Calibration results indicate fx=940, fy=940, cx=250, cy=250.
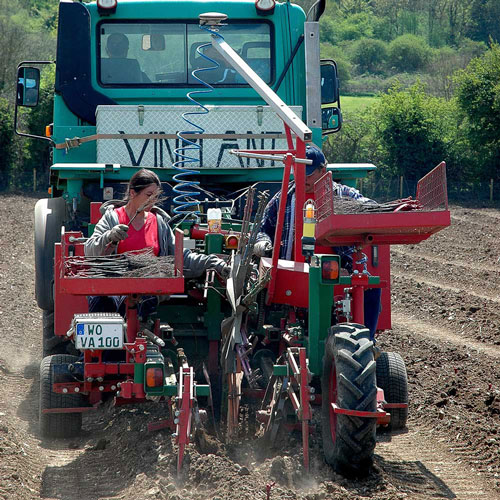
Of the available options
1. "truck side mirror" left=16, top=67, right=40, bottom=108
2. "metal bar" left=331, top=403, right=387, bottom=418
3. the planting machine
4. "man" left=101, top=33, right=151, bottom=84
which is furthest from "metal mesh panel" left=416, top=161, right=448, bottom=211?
"truck side mirror" left=16, top=67, right=40, bottom=108

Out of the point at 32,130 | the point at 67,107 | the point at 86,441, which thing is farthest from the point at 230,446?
the point at 32,130

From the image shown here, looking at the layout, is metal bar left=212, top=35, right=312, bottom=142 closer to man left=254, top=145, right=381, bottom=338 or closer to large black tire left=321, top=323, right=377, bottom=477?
man left=254, top=145, right=381, bottom=338

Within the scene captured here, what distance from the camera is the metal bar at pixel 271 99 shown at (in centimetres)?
583

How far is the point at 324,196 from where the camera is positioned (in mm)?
5754

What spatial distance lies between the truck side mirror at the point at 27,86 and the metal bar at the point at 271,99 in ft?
7.55

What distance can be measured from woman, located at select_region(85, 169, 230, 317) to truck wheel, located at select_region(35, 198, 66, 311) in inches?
57.1

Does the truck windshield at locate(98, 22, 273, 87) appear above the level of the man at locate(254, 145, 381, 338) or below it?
above

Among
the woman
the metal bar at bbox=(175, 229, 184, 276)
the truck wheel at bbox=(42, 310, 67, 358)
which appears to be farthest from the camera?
the truck wheel at bbox=(42, 310, 67, 358)

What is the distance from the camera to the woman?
20.5 ft

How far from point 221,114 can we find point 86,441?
124 inches

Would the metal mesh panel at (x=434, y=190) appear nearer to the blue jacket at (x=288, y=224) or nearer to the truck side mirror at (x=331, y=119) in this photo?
the blue jacket at (x=288, y=224)

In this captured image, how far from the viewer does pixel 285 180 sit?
6.11 m

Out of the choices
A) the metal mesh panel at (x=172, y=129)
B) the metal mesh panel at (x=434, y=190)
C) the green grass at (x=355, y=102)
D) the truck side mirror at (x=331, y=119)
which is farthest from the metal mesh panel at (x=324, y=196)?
the green grass at (x=355, y=102)

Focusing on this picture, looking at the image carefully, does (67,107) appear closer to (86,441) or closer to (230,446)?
(86,441)
